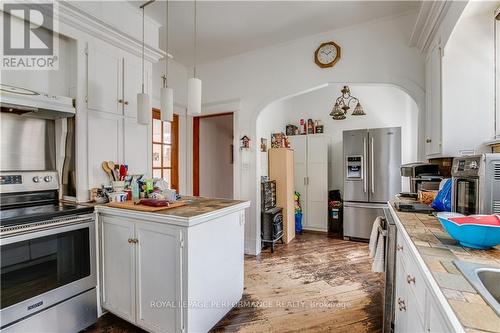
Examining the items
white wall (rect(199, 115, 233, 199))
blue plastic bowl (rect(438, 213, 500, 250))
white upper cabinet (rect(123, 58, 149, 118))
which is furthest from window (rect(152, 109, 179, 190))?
blue plastic bowl (rect(438, 213, 500, 250))

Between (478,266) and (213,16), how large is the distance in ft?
9.73

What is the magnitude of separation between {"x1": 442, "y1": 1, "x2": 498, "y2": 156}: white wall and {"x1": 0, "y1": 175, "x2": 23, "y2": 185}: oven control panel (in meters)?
3.40

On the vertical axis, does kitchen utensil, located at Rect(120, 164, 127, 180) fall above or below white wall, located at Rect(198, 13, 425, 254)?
below

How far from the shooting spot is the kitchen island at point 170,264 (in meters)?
1.57

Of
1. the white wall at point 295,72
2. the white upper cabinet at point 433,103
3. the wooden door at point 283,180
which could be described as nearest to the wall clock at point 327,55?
the white wall at point 295,72

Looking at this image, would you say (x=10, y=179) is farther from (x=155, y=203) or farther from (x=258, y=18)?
(x=258, y=18)

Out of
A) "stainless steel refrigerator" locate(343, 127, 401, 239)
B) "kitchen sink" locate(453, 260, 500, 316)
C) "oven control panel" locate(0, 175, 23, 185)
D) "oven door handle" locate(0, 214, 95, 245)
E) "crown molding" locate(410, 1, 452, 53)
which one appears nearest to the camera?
"kitchen sink" locate(453, 260, 500, 316)

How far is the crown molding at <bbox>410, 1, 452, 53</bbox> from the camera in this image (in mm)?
1985

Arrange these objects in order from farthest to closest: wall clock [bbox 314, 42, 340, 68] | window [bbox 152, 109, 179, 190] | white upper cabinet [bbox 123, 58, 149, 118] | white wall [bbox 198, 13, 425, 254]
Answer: window [bbox 152, 109, 179, 190], wall clock [bbox 314, 42, 340, 68], white wall [bbox 198, 13, 425, 254], white upper cabinet [bbox 123, 58, 149, 118]

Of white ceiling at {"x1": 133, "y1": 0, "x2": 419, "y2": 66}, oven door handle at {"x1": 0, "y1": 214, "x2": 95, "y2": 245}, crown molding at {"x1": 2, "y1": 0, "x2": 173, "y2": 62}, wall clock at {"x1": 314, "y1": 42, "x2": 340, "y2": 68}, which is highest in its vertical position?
white ceiling at {"x1": 133, "y1": 0, "x2": 419, "y2": 66}

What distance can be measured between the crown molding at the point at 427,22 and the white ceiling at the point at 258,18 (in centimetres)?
34

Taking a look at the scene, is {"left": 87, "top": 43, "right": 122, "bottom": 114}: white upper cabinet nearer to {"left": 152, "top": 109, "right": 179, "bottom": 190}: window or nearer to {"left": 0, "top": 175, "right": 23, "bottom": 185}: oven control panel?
{"left": 0, "top": 175, "right": 23, "bottom": 185}: oven control panel

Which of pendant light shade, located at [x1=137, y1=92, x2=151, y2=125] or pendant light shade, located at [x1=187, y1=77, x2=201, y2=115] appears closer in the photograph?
pendant light shade, located at [x1=187, y1=77, x2=201, y2=115]

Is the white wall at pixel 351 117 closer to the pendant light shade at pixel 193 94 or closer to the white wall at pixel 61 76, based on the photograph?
the pendant light shade at pixel 193 94
